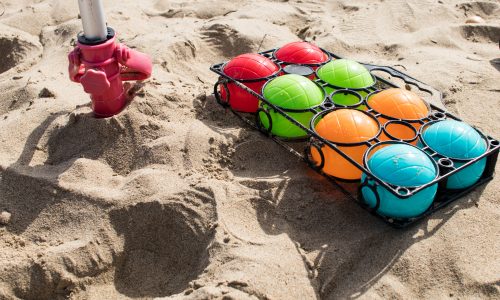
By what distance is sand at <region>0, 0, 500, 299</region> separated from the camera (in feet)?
7.70

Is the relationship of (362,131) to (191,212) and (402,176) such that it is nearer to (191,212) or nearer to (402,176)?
(402,176)

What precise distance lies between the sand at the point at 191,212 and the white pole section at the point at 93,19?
47 centimetres

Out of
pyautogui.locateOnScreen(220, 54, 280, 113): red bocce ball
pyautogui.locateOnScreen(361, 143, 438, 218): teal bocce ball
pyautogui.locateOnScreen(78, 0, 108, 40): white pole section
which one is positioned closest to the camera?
pyautogui.locateOnScreen(361, 143, 438, 218): teal bocce ball

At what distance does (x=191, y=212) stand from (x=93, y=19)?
124 centimetres

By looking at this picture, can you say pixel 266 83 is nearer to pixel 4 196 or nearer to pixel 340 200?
pixel 340 200

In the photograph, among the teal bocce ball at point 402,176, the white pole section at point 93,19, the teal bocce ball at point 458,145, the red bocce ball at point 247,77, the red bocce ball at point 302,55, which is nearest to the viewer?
the teal bocce ball at point 402,176

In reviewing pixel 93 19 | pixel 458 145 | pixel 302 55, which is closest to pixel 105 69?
pixel 93 19

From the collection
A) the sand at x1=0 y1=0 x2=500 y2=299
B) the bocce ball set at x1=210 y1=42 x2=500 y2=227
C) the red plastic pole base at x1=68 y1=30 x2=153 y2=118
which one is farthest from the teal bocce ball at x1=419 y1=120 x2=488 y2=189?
the red plastic pole base at x1=68 y1=30 x2=153 y2=118

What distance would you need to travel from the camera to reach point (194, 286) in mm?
2240

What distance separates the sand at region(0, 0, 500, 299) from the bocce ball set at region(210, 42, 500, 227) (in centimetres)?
9

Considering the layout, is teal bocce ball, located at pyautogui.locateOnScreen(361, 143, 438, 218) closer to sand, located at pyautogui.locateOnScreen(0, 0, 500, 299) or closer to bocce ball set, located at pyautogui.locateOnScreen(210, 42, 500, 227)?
bocce ball set, located at pyautogui.locateOnScreen(210, 42, 500, 227)

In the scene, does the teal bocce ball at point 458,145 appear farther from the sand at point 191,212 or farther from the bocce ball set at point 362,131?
the sand at point 191,212

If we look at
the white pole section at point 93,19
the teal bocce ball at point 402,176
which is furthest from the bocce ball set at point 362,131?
the white pole section at point 93,19

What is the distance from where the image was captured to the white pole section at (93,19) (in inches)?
114
